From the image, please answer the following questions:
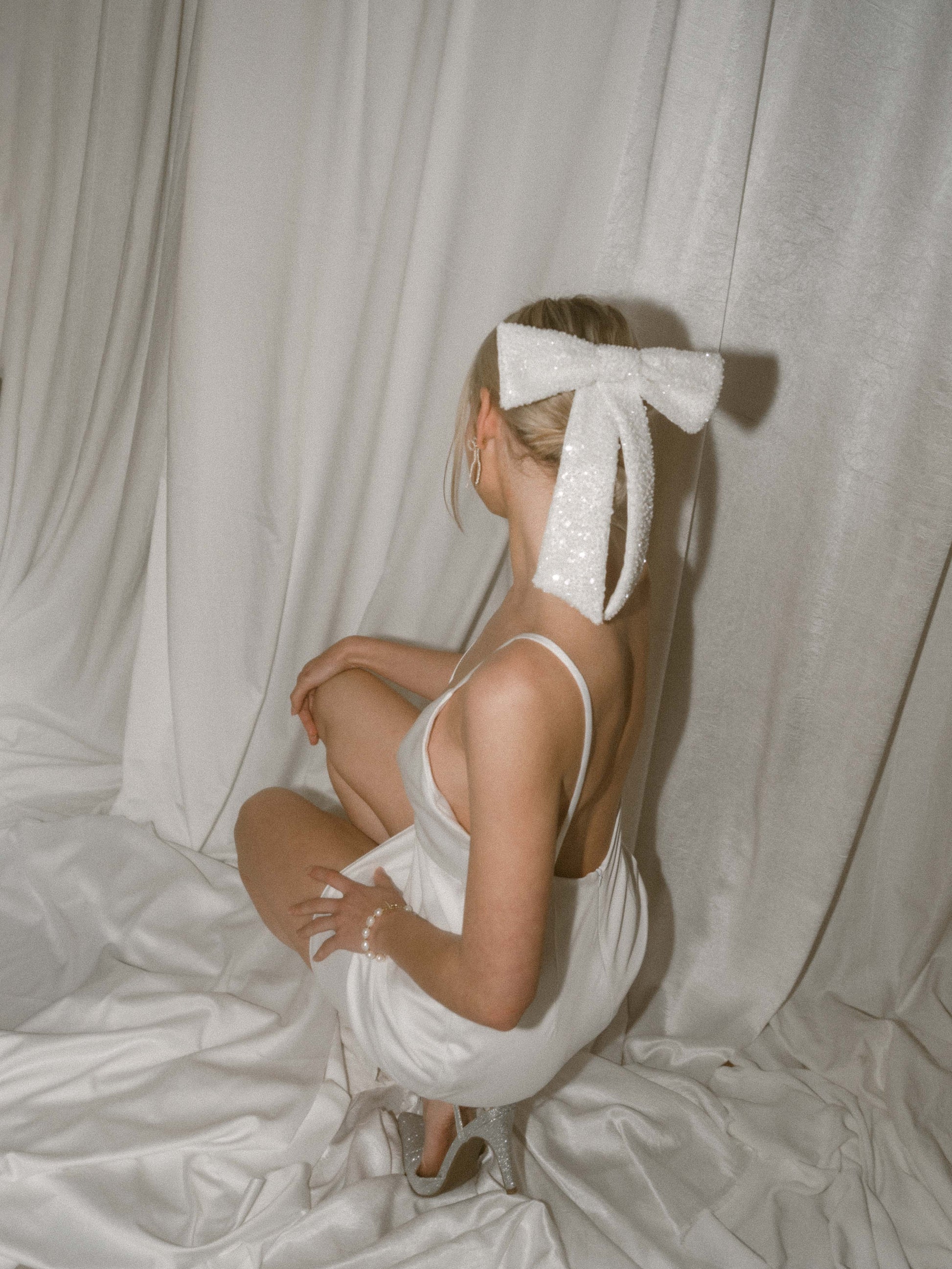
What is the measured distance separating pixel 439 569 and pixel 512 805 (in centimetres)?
78

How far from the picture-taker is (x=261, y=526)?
1.59 m

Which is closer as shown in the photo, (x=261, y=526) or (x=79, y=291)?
(x=261, y=526)

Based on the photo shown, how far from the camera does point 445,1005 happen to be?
3.05ft

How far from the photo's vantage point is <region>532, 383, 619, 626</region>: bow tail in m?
0.85

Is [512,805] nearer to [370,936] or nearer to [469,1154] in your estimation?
[370,936]

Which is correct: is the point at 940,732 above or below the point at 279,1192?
above

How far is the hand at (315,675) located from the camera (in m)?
1.42

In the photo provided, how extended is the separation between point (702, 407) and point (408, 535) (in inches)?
27.3

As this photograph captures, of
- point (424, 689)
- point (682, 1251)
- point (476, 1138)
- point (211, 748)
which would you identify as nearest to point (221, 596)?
point (211, 748)

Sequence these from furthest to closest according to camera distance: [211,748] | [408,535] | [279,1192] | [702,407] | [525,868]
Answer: [211,748] → [408,535] → [279,1192] → [702,407] → [525,868]

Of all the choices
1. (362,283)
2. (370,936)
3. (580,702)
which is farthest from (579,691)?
(362,283)

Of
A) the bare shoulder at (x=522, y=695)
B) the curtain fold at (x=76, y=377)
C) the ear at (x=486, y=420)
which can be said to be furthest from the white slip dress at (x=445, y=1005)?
the curtain fold at (x=76, y=377)

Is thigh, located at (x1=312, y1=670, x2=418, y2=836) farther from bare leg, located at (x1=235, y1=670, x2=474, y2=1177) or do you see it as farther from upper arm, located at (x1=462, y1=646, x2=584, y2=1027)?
upper arm, located at (x1=462, y1=646, x2=584, y2=1027)

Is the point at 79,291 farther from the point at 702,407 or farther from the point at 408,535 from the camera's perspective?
the point at 702,407
